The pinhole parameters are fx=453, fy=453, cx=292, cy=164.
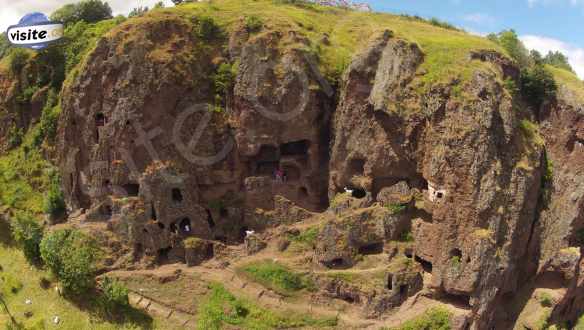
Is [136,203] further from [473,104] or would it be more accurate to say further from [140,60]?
[473,104]

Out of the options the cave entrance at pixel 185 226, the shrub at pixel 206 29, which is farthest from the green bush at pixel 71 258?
the shrub at pixel 206 29

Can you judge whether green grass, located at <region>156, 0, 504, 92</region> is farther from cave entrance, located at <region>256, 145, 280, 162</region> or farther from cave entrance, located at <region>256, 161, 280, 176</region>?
cave entrance, located at <region>256, 161, 280, 176</region>

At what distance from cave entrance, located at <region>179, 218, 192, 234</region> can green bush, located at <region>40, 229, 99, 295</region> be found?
237 inches

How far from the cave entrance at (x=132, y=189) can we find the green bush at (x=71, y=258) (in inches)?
166

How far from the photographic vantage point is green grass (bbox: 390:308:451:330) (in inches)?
1062

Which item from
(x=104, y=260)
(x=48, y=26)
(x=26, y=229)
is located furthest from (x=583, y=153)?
(x=48, y=26)

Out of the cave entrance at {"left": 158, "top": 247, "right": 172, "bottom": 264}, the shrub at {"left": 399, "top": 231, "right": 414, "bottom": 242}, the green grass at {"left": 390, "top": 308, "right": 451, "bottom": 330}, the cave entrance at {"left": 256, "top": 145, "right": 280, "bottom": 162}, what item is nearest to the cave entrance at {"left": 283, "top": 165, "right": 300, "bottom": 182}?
the cave entrance at {"left": 256, "top": 145, "right": 280, "bottom": 162}

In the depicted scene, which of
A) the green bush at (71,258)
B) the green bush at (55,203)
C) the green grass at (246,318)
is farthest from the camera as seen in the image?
the green bush at (55,203)

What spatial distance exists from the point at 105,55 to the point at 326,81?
16.5 metres

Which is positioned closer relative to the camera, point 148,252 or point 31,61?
point 148,252

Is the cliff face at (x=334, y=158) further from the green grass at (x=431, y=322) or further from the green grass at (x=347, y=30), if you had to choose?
the green grass at (x=431, y=322)

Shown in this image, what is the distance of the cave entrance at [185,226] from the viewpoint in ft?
107

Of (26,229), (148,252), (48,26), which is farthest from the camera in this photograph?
(48,26)

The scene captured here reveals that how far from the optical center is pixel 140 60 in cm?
3231
